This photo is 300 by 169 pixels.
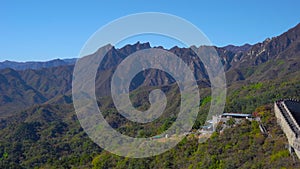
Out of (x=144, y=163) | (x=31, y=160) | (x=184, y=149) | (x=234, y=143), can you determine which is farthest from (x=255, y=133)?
(x=31, y=160)

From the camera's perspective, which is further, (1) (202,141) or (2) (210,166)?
(1) (202,141)

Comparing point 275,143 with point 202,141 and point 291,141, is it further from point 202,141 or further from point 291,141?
point 202,141

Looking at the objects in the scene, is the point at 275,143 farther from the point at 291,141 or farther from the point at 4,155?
the point at 4,155

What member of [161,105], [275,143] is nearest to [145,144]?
[275,143]

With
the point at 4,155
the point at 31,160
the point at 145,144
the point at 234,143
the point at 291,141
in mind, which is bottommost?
the point at 291,141

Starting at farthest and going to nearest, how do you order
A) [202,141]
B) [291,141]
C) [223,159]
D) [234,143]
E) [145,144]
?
1. [145,144]
2. [202,141]
3. [234,143]
4. [223,159]
5. [291,141]

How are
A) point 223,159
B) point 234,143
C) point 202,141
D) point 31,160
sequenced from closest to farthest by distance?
point 223,159
point 234,143
point 202,141
point 31,160

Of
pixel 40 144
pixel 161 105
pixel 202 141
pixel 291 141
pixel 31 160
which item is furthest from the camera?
pixel 161 105

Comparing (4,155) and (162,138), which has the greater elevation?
(4,155)

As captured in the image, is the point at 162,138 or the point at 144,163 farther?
the point at 162,138
